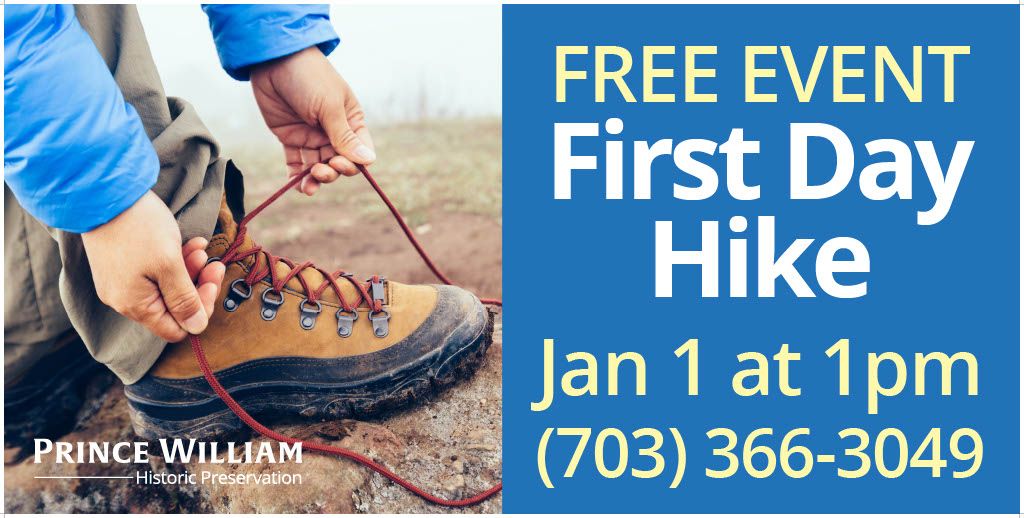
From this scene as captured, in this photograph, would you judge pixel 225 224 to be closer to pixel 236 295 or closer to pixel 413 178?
pixel 236 295

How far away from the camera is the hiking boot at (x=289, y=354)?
1731 mm

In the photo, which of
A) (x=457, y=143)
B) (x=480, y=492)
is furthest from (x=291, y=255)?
(x=457, y=143)

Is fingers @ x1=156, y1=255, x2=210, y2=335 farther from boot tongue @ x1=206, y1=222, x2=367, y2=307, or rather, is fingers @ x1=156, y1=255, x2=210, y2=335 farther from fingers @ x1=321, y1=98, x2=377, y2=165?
fingers @ x1=321, y1=98, x2=377, y2=165

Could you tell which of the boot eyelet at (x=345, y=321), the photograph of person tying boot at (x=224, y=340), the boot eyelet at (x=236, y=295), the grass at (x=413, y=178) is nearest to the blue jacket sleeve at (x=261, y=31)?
the photograph of person tying boot at (x=224, y=340)

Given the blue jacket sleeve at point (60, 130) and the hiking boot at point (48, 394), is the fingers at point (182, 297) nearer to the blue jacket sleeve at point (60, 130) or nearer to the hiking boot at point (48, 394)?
the blue jacket sleeve at point (60, 130)

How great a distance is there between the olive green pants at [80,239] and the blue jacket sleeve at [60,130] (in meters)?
0.19

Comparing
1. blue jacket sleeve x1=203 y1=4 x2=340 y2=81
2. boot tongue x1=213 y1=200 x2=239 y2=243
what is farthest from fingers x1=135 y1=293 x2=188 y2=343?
blue jacket sleeve x1=203 y1=4 x2=340 y2=81

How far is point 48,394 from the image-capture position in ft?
6.42

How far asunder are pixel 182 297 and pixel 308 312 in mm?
330

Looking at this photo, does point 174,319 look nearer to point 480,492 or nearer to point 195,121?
point 195,121

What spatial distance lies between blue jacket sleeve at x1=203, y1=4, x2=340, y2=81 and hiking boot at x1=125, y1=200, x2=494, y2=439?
37 centimetres

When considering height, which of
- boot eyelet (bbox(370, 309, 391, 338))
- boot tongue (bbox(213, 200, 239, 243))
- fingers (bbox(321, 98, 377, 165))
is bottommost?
boot eyelet (bbox(370, 309, 391, 338))

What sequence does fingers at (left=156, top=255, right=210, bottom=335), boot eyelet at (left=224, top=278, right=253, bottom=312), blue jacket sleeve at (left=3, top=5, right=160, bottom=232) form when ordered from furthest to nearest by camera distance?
1. boot eyelet at (left=224, top=278, right=253, bottom=312)
2. fingers at (left=156, top=255, right=210, bottom=335)
3. blue jacket sleeve at (left=3, top=5, right=160, bottom=232)

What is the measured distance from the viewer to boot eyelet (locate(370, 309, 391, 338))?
5.85 ft
